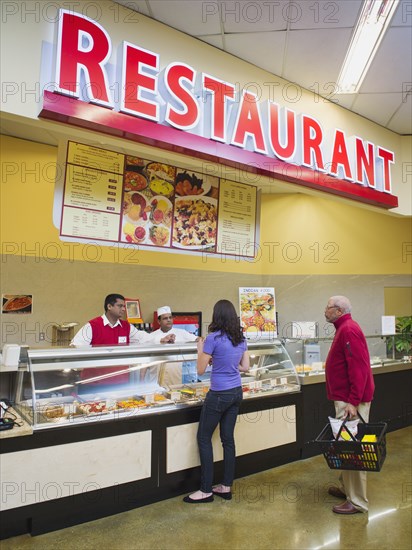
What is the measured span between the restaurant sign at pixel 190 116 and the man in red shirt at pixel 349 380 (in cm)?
173

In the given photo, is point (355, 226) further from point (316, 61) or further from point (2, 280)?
point (2, 280)

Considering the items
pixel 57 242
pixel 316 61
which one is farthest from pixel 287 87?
pixel 57 242

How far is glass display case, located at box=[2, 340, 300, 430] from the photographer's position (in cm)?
310

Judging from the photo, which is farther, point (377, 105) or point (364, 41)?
point (377, 105)

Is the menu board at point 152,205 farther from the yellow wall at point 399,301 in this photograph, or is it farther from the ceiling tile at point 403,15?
the yellow wall at point 399,301

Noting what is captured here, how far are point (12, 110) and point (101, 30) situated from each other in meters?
1.01

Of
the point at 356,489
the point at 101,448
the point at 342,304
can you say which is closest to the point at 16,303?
the point at 101,448

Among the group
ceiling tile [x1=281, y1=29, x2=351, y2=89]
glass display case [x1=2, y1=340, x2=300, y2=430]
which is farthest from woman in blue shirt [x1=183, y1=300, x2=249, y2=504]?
ceiling tile [x1=281, y1=29, x2=351, y2=89]

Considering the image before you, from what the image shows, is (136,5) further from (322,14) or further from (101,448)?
(101,448)

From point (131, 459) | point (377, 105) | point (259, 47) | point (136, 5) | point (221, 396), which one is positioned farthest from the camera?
point (377, 105)

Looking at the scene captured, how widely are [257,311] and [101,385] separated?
11.4 ft

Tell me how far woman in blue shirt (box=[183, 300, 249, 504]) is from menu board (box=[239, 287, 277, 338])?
294 centimetres

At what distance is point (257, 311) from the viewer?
21.4 ft

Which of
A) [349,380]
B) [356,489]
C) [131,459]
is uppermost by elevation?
[349,380]
